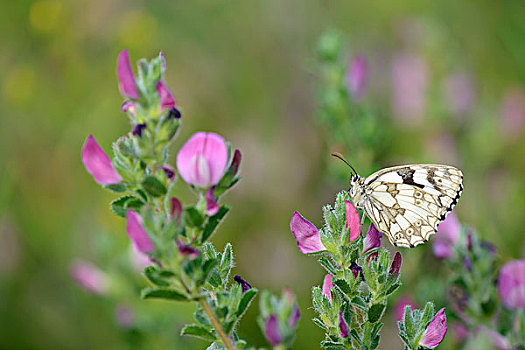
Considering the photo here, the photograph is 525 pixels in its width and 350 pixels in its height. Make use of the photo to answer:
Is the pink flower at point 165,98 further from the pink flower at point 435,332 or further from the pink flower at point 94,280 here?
the pink flower at point 94,280

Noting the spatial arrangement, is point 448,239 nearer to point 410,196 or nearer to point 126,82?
point 410,196

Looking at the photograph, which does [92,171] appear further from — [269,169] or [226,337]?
[269,169]

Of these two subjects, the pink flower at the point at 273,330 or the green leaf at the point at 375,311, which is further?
the green leaf at the point at 375,311

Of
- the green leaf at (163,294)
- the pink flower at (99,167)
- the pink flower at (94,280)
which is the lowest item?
the green leaf at (163,294)

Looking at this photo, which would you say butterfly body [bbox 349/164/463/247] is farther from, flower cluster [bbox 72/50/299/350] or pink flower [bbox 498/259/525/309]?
flower cluster [bbox 72/50/299/350]

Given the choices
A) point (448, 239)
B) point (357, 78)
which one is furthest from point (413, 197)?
point (357, 78)

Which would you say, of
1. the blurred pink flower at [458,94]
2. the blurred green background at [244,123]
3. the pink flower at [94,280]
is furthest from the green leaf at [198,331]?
the blurred pink flower at [458,94]

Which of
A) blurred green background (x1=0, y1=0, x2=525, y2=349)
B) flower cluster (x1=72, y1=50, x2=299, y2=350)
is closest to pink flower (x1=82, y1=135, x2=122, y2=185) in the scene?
flower cluster (x1=72, y1=50, x2=299, y2=350)

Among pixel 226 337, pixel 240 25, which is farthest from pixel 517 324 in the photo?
pixel 240 25
